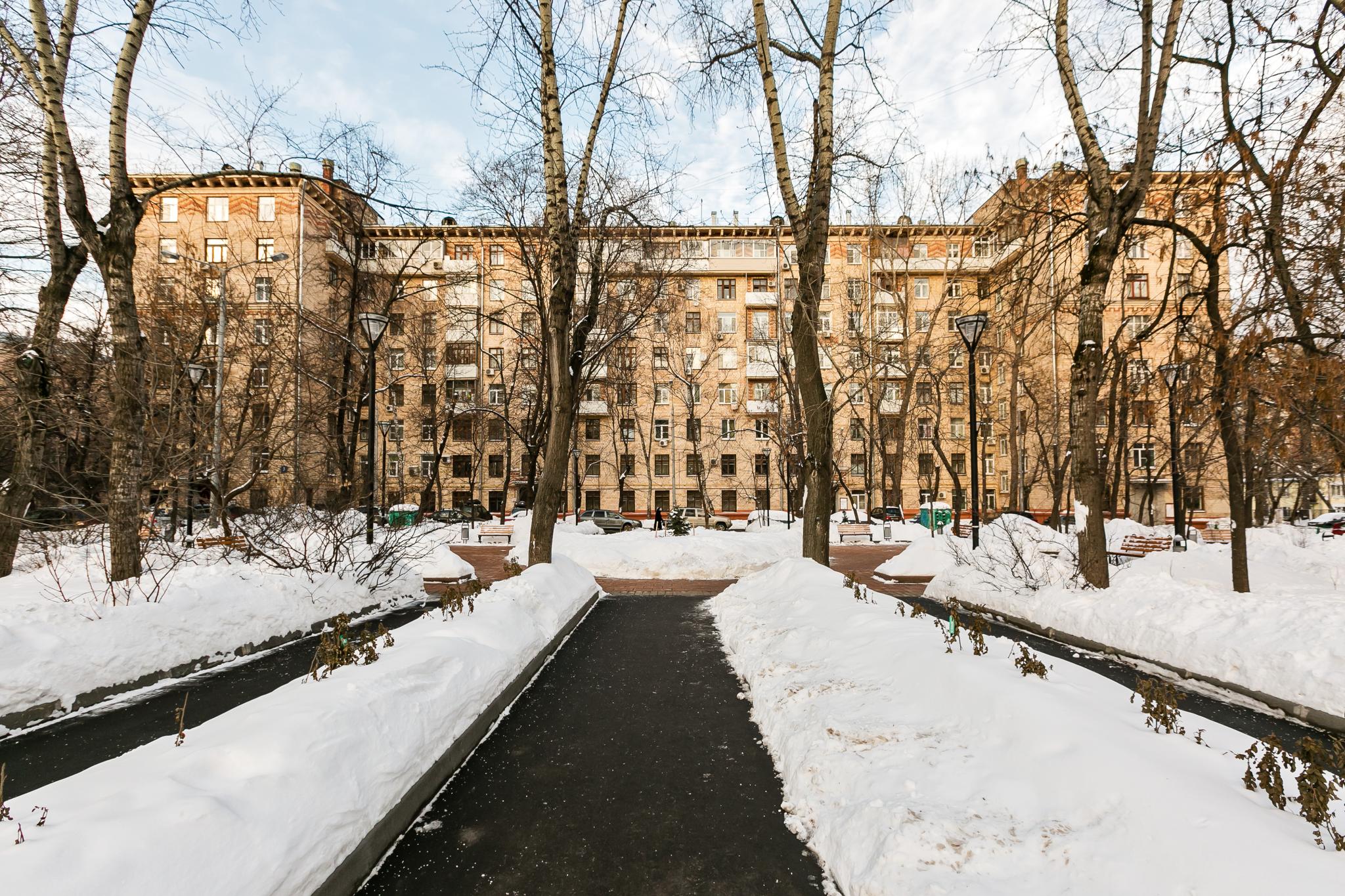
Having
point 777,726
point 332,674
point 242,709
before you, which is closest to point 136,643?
point 332,674

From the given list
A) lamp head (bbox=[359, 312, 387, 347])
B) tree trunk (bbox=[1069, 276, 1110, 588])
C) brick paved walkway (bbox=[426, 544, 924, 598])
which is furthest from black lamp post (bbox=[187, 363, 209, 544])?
tree trunk (bbox=[1069, 276, 1110, 588])

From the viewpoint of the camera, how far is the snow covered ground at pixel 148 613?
19.6 ft


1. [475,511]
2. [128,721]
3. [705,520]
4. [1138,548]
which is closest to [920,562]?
[1138,548]

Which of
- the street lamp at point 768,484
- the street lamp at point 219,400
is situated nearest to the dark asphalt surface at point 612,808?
the street lamp at point 219,400

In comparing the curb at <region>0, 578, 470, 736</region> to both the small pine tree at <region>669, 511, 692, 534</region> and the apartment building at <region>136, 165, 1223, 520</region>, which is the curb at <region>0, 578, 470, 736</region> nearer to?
the apartment building at <region>136, 165, 1223, 520</region>

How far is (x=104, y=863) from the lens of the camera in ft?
7.66

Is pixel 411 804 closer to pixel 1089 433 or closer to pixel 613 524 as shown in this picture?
pixel 1089 433

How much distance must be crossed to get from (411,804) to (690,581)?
1312 centimetres

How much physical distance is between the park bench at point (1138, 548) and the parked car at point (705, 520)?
18.0 meters

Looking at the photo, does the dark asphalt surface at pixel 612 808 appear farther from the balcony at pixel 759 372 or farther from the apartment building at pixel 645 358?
the balcony at pixel 759 372

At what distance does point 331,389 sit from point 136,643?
2004cm

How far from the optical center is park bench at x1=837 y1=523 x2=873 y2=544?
2838 centimetres

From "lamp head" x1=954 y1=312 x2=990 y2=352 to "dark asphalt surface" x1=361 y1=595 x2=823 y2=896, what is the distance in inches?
425

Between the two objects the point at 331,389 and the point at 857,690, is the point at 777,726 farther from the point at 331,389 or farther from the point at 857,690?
the point at 331,389
